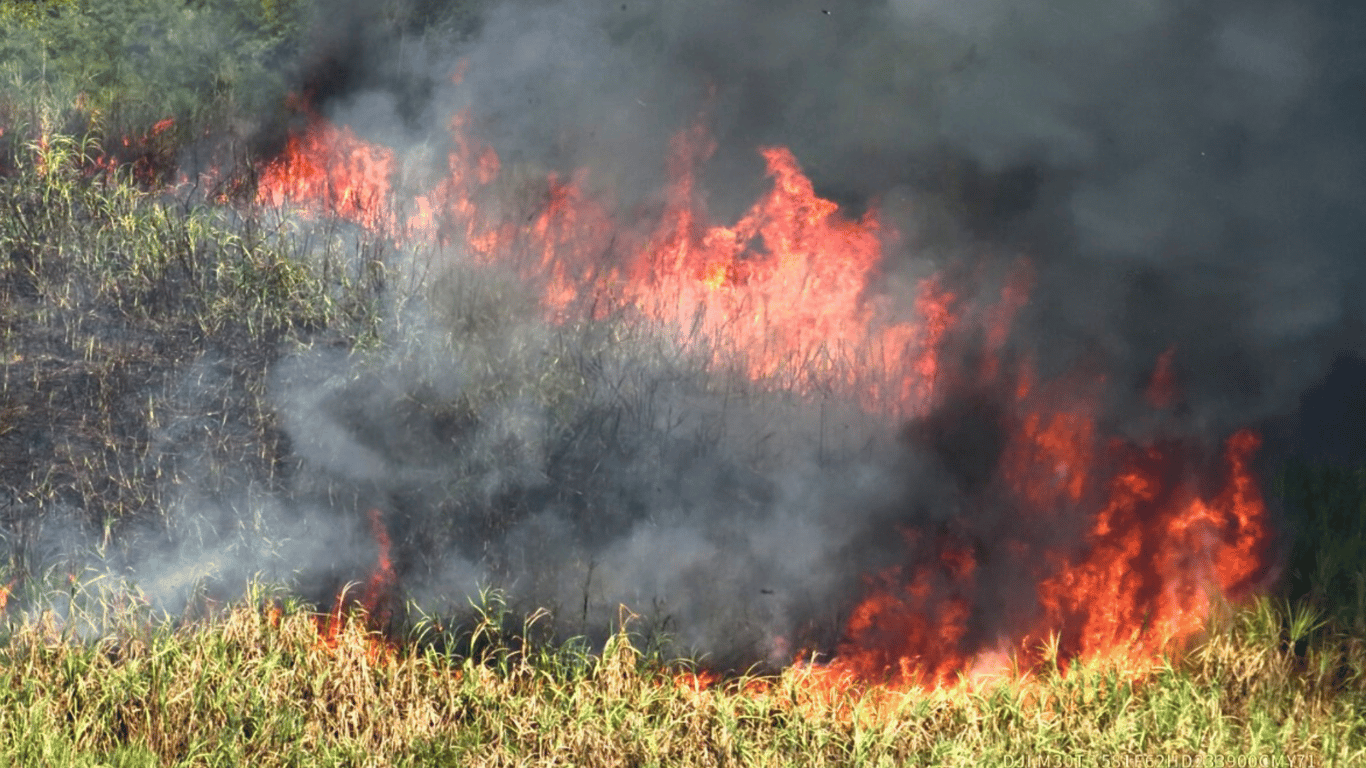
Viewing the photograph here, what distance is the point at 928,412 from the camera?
6020 millimetres

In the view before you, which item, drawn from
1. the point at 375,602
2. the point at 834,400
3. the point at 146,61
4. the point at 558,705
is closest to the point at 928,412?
the point at 834,400

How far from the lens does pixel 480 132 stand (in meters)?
7.18

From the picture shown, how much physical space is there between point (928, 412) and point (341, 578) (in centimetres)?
223

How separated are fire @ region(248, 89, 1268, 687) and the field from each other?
0.39ft

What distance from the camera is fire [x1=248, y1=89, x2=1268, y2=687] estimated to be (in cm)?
570

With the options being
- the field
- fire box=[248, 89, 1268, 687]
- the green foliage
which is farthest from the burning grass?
the green foliage

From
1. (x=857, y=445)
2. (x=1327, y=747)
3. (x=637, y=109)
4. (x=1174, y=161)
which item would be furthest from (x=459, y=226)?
(x=1327, y=747)

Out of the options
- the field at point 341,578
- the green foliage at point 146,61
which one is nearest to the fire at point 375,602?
the field at point 341,578

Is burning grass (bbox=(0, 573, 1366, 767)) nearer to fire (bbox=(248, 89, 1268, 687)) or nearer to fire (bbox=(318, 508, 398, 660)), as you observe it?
fire (bbox=(318, 508, 398, 660))

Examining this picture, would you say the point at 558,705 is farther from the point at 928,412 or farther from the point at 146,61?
the point at 146,61

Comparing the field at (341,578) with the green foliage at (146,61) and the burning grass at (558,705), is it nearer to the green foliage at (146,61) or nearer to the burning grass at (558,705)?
the burning grass at (558,705)

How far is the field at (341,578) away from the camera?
520 cm

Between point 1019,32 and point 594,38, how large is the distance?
6.24 feet

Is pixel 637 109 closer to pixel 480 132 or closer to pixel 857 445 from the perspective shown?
pixel 480 132
